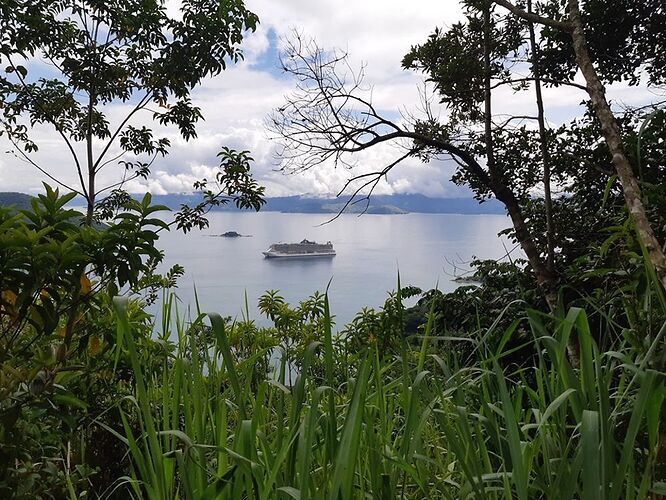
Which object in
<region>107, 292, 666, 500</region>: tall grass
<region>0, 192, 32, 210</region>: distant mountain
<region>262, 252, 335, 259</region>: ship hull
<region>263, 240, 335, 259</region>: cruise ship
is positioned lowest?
<region>262, 252, 335, 259</region>: ship hull

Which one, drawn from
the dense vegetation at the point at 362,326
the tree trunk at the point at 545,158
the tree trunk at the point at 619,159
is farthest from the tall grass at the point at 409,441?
the tree trunk at the point at 545,158

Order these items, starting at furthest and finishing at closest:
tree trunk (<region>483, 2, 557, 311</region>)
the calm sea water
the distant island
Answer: the calm sea water → tree trunk (<region>483, 2, 557, 311</region>) → the distant island

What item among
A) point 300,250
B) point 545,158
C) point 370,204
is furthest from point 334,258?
point 545,158

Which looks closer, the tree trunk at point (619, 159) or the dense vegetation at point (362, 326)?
the dense vegetation at point (362, 326)

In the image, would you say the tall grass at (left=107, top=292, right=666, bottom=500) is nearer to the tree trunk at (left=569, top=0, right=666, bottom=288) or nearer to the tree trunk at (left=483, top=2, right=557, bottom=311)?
the tree trunk at (left=569, top=0, right=666, bottom=288)

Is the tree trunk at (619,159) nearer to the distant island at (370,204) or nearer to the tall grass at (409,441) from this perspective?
the tall grass at (409,441)

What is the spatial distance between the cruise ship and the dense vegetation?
18.2ft

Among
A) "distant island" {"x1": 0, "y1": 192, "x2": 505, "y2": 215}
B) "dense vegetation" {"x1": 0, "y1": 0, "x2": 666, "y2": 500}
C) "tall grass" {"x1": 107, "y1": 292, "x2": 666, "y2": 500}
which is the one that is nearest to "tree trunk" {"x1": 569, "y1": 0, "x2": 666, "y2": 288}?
"dense vegetation" {"x1": 0, "y1": 0, "x2": 666, "y2": 500}

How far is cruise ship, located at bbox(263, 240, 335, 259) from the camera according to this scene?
10.1m

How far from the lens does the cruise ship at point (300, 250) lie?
1015cm

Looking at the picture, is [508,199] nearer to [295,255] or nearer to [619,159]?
[619,159]

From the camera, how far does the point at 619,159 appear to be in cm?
→ 159

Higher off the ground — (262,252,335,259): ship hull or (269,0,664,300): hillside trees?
(269,0,664,300): hillside trees

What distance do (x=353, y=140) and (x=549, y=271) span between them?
63.9 inches
